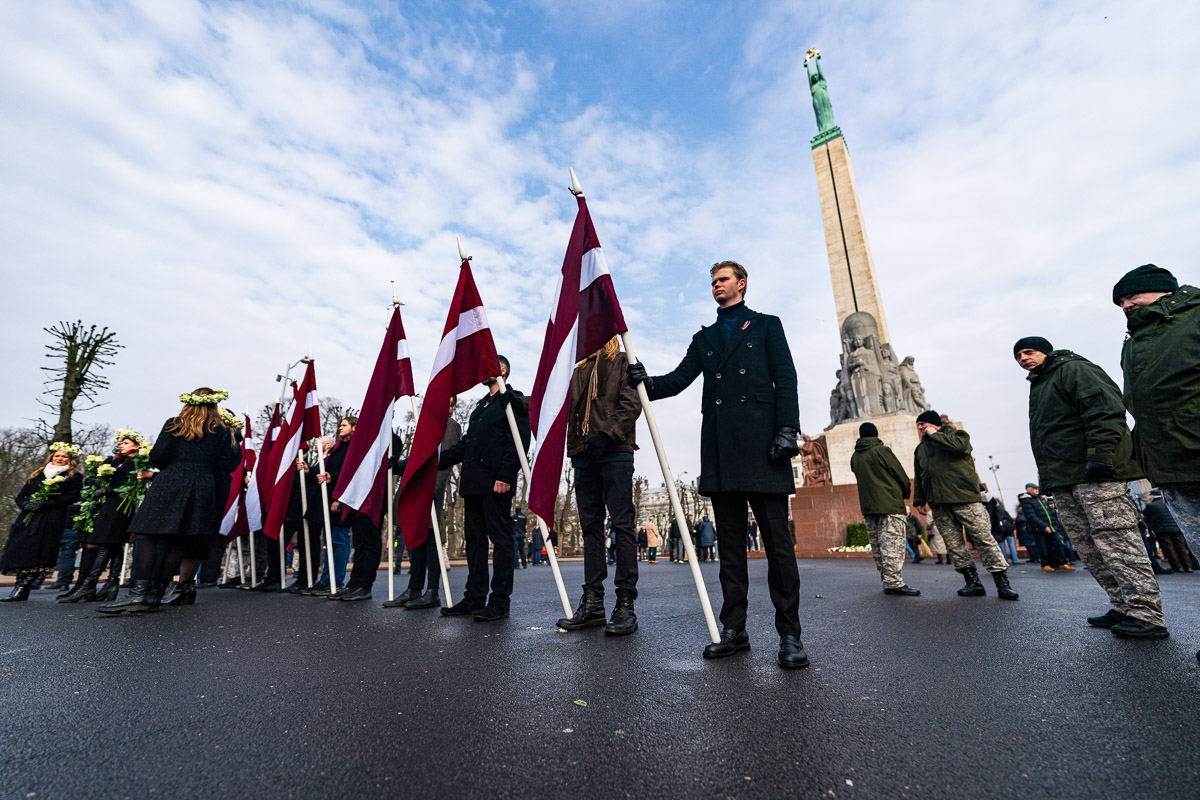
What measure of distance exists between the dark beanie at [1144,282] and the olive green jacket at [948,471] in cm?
291

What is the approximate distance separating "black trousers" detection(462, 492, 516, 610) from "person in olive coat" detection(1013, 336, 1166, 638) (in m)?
3.94

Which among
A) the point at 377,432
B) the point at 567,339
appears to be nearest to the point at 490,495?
the point at 567,339

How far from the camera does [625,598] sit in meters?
4.01

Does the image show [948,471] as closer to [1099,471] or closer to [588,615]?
[1099,471]

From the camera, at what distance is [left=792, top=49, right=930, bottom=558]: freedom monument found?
16906 mm

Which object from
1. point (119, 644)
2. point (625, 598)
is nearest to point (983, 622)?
point (625, 598)

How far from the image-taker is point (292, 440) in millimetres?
7281

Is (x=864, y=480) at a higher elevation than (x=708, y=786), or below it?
higher

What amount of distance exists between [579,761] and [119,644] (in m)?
3.62

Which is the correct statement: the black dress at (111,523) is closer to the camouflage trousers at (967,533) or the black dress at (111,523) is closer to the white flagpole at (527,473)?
the white flagpole at (527,473)

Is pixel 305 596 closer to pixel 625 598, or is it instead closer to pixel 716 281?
pixel 625 598

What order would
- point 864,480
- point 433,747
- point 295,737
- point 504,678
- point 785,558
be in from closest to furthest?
point 433,747 < point 295,737 < point 504,678 < point 785,558 < point 864,480

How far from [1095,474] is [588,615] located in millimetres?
3330

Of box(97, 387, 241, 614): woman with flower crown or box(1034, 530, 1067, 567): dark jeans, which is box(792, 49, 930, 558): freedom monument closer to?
box(1034, 530, 1067, 567): dark jeans
